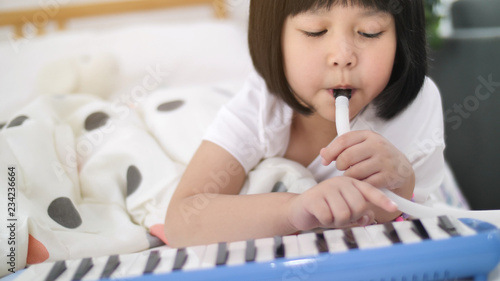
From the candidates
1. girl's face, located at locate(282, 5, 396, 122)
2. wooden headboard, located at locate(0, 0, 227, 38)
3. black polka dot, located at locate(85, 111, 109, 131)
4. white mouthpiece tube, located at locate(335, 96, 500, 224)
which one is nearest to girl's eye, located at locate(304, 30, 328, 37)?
girl's face, located at locate(282, 5, 396, 122)

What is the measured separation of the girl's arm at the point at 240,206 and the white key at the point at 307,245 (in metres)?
0.05

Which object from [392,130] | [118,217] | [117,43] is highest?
[117,43]

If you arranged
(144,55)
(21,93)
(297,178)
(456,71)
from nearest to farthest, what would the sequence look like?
(297,178) → (21,93) → (456,71) → (144,55)

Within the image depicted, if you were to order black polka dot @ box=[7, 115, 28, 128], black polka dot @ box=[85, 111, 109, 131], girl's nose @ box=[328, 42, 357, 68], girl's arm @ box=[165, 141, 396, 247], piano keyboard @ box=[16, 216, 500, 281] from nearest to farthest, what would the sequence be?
piano keyboard @ box=[16, 216, 500, 281] → girl's arm @ box=[165, 141, 396, 247] → girl's nose @ box=[328, 42, 357, 68] → black polka dot @ box=[7, 115, 28, 128] → black polka dot @ box=[85, 111, 109, 131]

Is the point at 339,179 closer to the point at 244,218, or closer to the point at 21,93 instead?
the point at 244,218

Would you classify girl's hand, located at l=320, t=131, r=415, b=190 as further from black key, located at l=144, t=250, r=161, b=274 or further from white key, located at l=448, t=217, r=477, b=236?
black key, located at l=144, t=250, r=161, b=274

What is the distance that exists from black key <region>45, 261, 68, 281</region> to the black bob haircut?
1.44 feet

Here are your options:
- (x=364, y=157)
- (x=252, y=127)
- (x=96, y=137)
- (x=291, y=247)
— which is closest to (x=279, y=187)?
(x=252, y=127)

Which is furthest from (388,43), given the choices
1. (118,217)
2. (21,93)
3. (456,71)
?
(21,93)

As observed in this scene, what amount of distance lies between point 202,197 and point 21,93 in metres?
0.94

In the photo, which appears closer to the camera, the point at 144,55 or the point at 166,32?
the point at 144,55

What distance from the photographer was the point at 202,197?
27.2 inches

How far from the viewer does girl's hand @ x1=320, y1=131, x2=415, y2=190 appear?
53 centimetres

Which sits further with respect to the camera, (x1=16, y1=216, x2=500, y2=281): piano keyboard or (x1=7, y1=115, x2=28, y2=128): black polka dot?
(x1=7, y1=115, x2=28, y2=128): black polka dot
